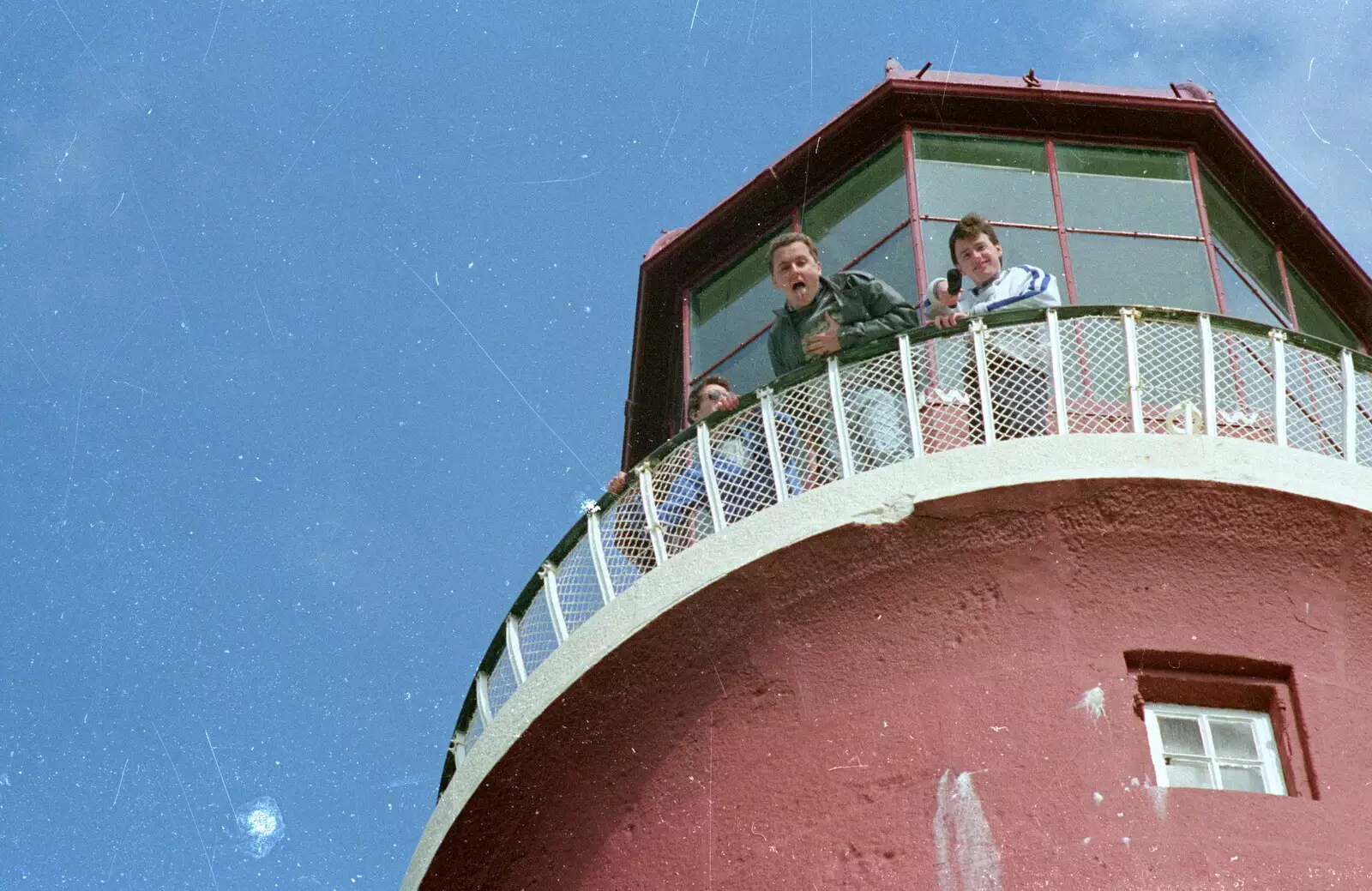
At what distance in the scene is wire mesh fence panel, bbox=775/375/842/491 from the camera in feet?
32.6

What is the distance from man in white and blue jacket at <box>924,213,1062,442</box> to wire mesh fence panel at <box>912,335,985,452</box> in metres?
0.02

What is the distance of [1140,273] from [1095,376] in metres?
3.06

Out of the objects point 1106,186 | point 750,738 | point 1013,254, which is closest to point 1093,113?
point 1106,186

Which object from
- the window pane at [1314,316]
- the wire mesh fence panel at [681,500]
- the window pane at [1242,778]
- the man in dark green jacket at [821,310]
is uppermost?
the window pane at [1314,316]

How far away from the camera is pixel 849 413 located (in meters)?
9.95

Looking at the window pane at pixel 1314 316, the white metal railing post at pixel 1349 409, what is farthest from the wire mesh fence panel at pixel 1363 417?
the window pane at pixel 1314 316

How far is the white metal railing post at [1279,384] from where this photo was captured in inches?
381

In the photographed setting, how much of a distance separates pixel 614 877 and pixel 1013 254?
521 centimetres

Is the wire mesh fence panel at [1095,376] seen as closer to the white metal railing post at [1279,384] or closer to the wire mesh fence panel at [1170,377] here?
the wire mesh fence panel at [1170,377]

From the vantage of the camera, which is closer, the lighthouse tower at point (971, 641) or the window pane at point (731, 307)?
the lighthouse tower at point (971, 641)

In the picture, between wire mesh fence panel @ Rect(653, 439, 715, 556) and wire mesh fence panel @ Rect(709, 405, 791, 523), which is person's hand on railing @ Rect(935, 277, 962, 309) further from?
wire mesh fence panel @ Rect(653, 439, 715, 556)

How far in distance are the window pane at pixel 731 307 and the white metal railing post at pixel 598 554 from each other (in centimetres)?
353

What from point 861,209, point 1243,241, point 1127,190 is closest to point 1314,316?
point 1243,241

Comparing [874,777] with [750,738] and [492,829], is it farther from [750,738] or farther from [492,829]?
[492,829]
